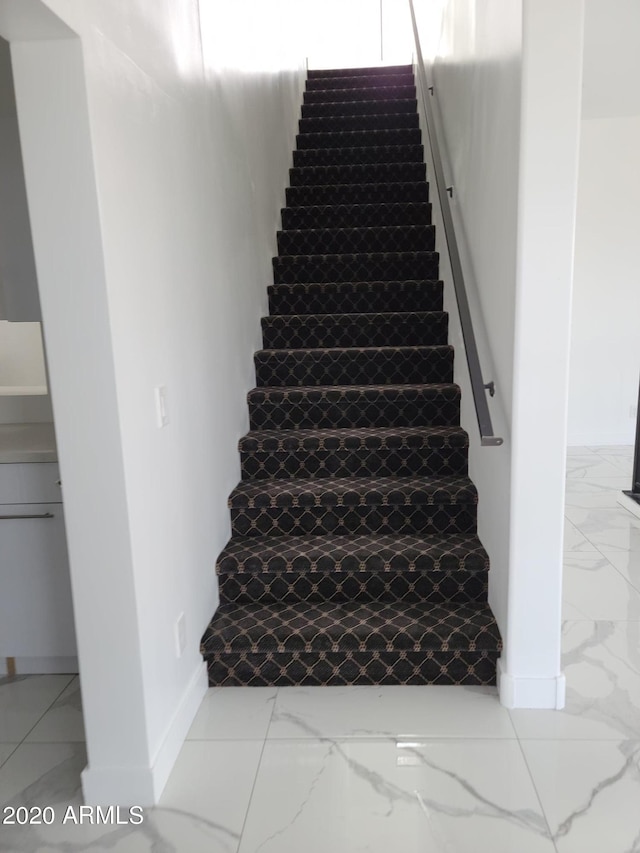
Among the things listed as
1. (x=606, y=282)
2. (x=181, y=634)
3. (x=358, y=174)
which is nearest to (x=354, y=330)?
(x=358, y=174)

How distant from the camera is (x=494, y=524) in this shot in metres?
2.43

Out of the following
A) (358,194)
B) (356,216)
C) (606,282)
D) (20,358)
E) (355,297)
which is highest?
(358,194)

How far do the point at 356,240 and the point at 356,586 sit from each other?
8.01 feet

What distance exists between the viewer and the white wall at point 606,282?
18.1 feet

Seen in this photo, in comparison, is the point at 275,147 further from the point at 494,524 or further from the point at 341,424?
the point at 494,524

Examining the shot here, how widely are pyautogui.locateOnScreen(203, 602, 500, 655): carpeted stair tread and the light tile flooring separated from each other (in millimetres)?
166

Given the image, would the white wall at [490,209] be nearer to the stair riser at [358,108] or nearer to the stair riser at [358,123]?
the stair riser at [358,123]

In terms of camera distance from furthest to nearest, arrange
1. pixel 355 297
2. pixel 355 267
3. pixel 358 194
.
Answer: pixel 358 194
pixel 355 267
pixel 355 297

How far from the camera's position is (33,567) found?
7.82 feet

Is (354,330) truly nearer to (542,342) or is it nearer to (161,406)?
(542,342)

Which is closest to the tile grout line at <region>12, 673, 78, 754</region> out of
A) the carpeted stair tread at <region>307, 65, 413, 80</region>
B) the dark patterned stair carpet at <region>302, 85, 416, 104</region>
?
the dark patterned stair carpet at <region>302, 85, 416, 104</region>

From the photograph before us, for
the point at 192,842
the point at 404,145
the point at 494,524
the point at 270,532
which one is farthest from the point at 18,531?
the point at 404,145

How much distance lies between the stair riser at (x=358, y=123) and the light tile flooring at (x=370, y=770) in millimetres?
4139

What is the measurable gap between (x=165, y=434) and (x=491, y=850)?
1.42 m
